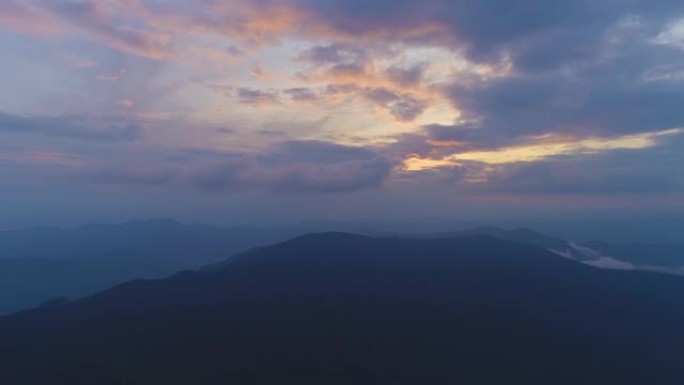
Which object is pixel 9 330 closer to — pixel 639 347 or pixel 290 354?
pixel 290 354

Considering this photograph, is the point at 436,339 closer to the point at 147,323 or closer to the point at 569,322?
the point at 569,322

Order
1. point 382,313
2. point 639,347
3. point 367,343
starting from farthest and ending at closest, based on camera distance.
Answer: point 382,313
point 639,347
point 367,343

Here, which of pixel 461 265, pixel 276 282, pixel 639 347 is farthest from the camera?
pixel 461 265

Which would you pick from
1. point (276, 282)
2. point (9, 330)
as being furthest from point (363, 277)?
point (9, 330)

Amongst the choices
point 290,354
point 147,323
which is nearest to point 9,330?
point 147,323

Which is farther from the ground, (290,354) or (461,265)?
(461,265)

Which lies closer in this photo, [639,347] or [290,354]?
[290,354]
